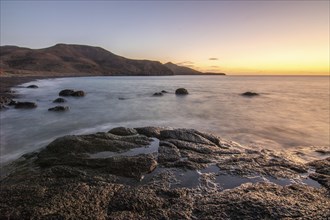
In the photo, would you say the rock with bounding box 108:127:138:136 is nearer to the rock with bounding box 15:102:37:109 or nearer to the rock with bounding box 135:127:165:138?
the rock with bounding box 135:127:165:138

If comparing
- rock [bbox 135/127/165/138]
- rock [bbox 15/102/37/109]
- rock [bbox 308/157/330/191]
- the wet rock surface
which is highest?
rock [bbox 15/102/37/109]

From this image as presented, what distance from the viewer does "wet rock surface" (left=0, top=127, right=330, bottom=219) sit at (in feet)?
21.0

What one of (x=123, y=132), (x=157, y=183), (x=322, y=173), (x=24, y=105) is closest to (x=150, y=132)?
(x=123, y=132)

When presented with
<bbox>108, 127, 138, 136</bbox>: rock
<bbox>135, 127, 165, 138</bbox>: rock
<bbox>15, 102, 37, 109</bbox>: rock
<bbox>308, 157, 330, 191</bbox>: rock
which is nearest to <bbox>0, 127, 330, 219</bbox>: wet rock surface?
<bbox>308, 157, 330, 191</bbox>: rock

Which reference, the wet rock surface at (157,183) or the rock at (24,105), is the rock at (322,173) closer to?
the wet rock surface at (157,183)

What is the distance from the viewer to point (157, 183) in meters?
8.16

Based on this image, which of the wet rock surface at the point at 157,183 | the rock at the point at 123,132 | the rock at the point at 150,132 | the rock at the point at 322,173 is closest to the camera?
the wet rock surface at the point at 157,183

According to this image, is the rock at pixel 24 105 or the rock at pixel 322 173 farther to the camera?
the rock at pixel 24 105

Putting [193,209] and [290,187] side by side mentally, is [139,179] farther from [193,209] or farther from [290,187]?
[290,187]

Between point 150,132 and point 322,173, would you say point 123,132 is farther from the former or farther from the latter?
point 322,173

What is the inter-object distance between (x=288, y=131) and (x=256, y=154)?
30.8ft

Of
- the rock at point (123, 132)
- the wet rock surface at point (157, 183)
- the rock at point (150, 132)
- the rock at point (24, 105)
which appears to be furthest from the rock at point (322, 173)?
the rock at point (24, 105)

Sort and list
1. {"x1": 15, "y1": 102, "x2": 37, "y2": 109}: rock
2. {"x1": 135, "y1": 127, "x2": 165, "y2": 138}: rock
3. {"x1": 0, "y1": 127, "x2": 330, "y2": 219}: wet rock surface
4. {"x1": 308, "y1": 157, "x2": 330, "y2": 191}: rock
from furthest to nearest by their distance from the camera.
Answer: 1. {"x1": 15, "y1": 102, "x2": 37, "y2": 109}: rock
2. {"x1": 135, "y1": 127, "x2": 165, "y2": 138}: rock
3. {"x1": 308, "y1": 157, "x2": 330, "y2": 191}: rock
4. {"x1": 0, "y1": 127, "x2": 330, "y2": 219}: wet rock surface

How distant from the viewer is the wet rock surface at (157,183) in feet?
21.0
